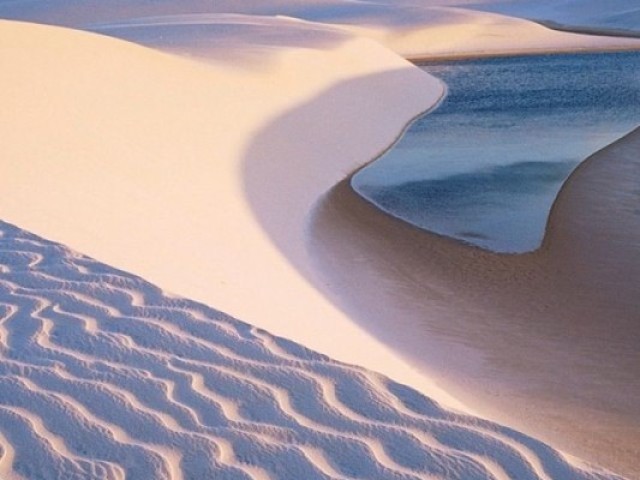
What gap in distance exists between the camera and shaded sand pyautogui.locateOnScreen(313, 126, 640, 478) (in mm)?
4539

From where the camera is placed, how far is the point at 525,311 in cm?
601

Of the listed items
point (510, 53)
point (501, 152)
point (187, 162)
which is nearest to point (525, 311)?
point (187, 162)

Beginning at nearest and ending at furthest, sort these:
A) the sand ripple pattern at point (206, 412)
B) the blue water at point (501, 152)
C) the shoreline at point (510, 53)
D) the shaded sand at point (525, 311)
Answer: the sand ripple pattern at point (206, 412) → the shaded sand at point (525, 311) → the blue water at point (501, 152) → the shoreline at point (510, 53)

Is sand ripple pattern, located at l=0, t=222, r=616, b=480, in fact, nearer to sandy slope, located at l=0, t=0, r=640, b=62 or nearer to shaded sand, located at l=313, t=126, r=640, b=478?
shaded sand, located at l=313, t=126, r=640, b=478

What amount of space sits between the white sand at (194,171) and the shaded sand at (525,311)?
27cm

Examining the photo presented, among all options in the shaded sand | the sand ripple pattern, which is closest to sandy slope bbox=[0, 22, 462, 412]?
the shaded sand

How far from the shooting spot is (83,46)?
12727mm

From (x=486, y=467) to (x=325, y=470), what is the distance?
16.8 inches

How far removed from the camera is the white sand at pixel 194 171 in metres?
4.63

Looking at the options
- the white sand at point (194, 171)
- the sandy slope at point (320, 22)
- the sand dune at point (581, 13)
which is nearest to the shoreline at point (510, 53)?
the sandy slope at point (320, 22)

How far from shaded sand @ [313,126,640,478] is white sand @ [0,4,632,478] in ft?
0.89

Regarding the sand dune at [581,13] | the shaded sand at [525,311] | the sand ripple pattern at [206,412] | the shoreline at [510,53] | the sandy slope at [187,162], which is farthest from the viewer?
the sand dune at [581,13]

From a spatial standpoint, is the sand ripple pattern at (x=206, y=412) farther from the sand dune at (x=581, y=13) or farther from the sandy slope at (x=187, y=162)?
the sand dune at (x=581, y=13)

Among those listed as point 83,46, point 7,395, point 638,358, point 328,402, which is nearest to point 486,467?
point 328,402
